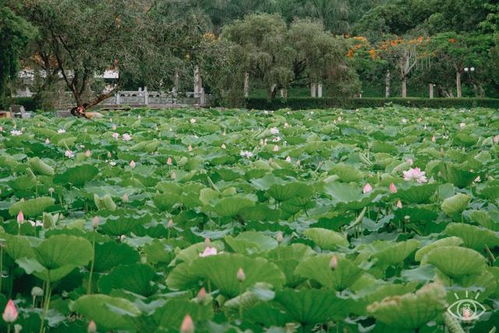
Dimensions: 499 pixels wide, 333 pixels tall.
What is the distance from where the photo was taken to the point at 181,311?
3.64ft

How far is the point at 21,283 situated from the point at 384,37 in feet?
128

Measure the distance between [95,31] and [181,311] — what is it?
1602cm

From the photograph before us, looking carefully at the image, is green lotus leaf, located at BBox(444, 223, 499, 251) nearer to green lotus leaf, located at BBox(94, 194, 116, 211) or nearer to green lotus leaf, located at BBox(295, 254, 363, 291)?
green lotus leaf, located at BBox(295, 254, 363, 291)

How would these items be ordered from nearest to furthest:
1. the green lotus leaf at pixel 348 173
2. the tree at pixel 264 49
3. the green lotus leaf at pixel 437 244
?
the green lotus leaf at pixel 437 244 < the green lotus leaf at pixel 348 173 < the tree at pixel 264 49

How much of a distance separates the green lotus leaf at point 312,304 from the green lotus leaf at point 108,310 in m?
0.23

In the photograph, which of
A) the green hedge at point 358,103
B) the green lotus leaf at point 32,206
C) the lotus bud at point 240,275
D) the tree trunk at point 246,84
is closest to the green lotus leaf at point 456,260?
the lotus bud at point 240,275

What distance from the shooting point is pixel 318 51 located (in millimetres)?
27000

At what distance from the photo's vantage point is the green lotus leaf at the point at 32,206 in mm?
2084

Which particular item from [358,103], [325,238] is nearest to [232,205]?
[325,238]

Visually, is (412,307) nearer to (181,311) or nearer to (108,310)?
(181,311)

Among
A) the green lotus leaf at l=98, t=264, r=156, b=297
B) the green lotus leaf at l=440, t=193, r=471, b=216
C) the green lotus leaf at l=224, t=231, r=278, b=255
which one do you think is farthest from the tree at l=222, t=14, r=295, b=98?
the green lotus leaf at l=98, t=264, r=156, b=297

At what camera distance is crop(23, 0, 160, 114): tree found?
16.3 meters

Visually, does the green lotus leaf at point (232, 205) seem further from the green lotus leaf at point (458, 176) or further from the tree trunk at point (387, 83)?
the tree trunk at point (387, 83)

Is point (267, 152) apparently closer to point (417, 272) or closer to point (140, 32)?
point (417, 272)
